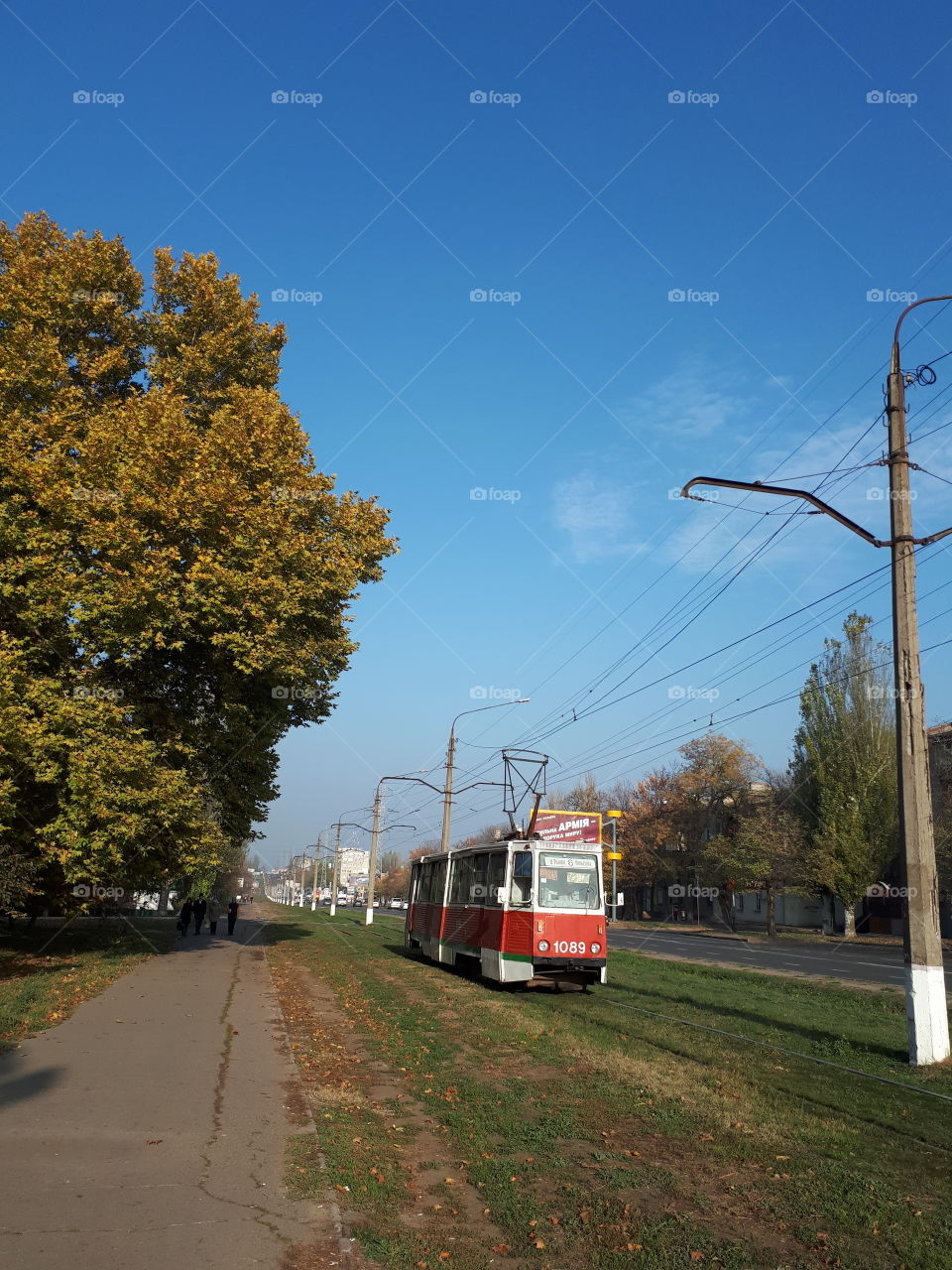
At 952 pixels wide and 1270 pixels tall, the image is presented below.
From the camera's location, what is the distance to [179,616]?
17.7 meters

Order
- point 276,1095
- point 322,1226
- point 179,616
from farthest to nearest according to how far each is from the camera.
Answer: point 179,616 < point 276,1095 < point 322,1226

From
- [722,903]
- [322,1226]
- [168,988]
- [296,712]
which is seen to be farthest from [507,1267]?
[722,903]

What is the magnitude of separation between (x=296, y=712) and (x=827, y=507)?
15.3 meters

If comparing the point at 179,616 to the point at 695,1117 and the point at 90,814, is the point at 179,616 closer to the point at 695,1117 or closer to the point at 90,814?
the point at 90,814

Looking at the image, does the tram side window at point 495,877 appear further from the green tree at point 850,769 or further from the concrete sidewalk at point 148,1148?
the green tree at point 850,769

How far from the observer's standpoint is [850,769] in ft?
157

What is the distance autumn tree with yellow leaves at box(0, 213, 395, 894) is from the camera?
16812 millimetres
